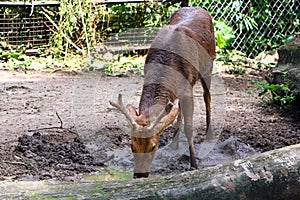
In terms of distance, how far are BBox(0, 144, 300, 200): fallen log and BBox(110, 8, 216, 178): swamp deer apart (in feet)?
5.73

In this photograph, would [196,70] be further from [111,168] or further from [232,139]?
[111,168]

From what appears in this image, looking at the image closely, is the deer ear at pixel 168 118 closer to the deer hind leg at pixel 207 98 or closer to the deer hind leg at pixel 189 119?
the deer hind leg at pixel 189 119

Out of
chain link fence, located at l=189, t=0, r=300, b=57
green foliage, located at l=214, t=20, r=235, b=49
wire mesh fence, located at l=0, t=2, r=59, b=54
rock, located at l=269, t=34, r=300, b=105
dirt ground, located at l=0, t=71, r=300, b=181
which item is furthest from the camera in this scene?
chain link fence, located at l=189, t=0, r=300, b=57

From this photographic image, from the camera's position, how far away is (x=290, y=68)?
314 inches

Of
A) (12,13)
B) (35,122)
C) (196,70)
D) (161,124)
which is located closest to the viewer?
(161,124)

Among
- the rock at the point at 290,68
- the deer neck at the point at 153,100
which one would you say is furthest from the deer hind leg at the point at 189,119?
the rock at the point at 290,68

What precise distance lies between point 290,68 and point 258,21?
5.03 meters

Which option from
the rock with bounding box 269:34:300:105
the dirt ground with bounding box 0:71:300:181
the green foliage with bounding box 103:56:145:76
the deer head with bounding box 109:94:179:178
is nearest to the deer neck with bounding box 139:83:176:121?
the deer head with bounding box 109:94:179:178

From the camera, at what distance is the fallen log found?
8.95ft

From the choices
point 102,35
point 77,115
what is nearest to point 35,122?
point 77,115

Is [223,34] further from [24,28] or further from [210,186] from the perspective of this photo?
[210,186]

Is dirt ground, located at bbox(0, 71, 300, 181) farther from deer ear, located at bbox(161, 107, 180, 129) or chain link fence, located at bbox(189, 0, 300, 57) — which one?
chain link fence, located at bbox(189, 0, 300, 57)

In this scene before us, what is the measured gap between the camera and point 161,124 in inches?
192

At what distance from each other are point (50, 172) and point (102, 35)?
7.27 metres
